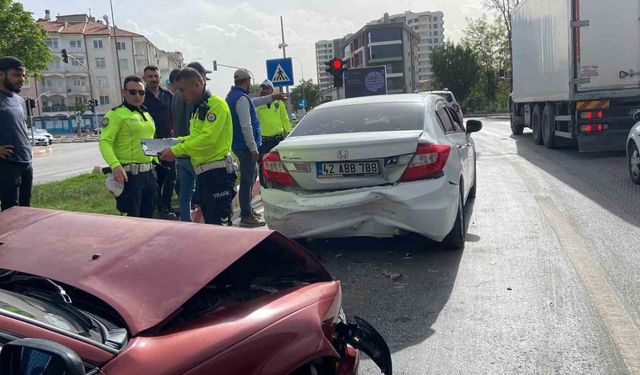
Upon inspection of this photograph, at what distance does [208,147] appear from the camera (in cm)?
546

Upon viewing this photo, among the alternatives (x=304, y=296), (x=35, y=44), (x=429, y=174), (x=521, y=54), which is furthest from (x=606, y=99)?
(x=35, y=44)

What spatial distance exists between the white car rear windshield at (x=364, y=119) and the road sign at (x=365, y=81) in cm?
2599

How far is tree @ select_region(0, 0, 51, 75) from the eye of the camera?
40406 mm

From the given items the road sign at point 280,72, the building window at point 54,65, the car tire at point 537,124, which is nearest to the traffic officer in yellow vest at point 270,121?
the road sign at point 280,72

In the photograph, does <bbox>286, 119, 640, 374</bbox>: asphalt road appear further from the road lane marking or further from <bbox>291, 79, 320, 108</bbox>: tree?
<bbox>291, 79, 320, 108</bbox>: tree

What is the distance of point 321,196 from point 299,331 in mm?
3329

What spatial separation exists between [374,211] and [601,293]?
73.5 inches

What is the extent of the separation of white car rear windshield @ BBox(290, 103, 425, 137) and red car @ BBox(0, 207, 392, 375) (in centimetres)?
332

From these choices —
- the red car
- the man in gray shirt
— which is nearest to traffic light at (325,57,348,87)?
the man in gray shirt

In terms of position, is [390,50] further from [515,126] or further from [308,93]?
[515,126]

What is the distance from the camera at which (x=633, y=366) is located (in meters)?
3.30

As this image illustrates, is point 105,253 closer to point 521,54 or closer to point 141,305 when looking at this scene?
point 141,305

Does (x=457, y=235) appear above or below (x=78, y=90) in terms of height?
below

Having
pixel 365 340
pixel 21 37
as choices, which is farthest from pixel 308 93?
pixel 365 340
